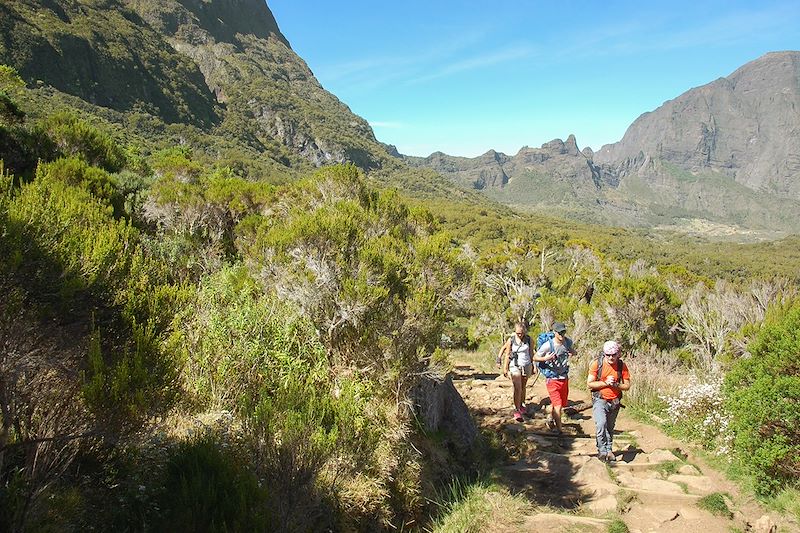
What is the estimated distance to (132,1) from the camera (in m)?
155

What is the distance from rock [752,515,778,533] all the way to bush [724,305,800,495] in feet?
1.76

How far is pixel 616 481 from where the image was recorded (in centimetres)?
630

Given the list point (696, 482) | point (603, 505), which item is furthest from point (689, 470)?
point (603, 505)

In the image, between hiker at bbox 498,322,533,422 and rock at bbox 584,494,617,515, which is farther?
hiker at bbox 498,322,533,422

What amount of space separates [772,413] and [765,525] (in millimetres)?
1270

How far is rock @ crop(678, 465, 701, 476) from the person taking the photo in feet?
21.0

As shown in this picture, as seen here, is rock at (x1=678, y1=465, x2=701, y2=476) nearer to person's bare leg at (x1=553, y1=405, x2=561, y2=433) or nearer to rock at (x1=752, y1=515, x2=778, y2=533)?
rock at (x1=752, y1=515, x2=778, y2=533)

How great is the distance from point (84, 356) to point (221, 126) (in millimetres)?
121849

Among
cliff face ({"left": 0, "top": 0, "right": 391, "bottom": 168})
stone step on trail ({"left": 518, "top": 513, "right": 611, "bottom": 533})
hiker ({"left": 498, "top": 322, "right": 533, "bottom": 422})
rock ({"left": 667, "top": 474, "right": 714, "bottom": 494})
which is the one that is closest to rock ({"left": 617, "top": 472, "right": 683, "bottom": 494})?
rock ({"left": 667, "top": 474, "right": 714, "bottom": 494})

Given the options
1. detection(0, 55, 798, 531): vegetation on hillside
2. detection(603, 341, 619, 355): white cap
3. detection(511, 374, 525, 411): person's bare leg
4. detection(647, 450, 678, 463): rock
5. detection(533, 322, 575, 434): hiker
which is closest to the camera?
detection(0, 55, 798, 531): vegetation on hillside

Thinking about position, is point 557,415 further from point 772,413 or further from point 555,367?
point 772,413

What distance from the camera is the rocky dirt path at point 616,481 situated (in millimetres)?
5188

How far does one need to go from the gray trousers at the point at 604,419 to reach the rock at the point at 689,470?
100 centimetres

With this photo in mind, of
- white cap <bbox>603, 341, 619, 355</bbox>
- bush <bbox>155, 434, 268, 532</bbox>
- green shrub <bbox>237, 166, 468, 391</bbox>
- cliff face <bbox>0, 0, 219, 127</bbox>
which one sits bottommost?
bush <bbox>155, 434, 268, 532</bbox>
